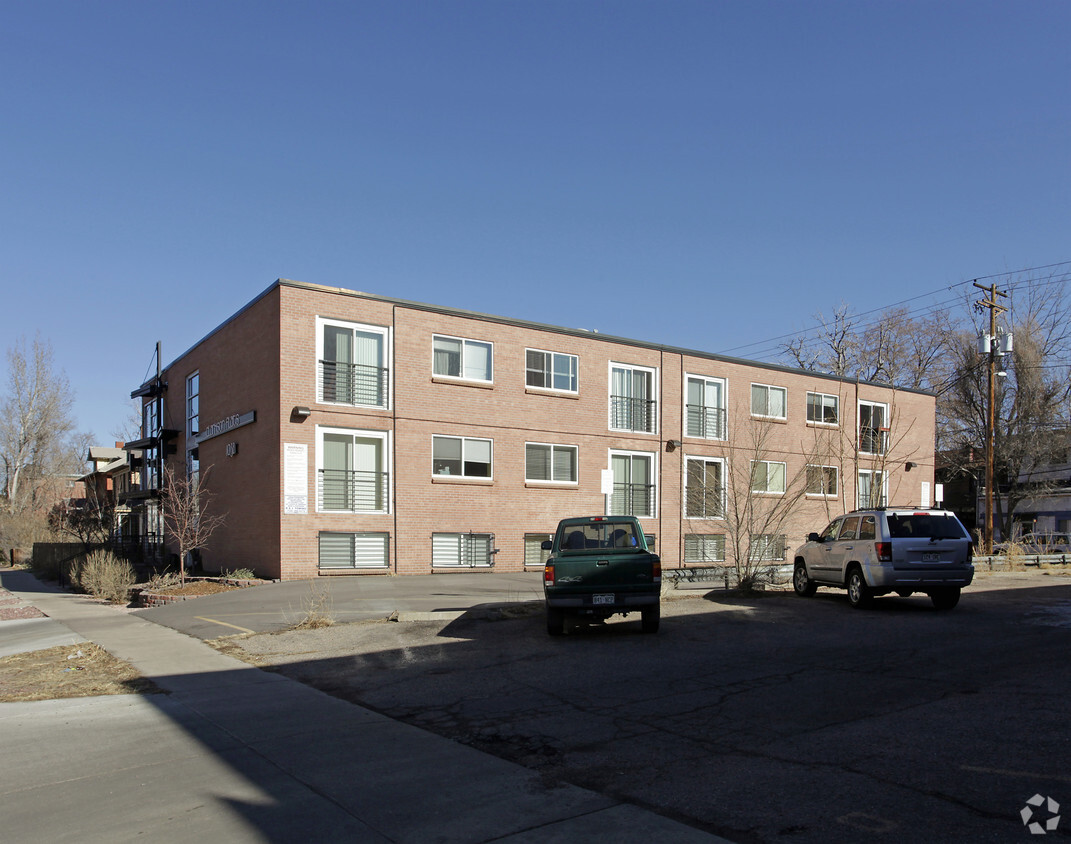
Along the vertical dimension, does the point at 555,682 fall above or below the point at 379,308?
below

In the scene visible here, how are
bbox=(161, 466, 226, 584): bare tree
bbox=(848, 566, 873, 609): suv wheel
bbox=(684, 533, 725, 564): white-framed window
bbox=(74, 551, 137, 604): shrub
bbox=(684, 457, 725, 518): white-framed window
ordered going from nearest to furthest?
bbox=(848, 566, 873, 609): suv wheel
bbox=(74, 551, 137, 604): shrub
bbox=(161, 466, 226, 584): bare tree
bbox=(684, 457, 725, 518): white-framed window
bbox=(684, 533, 725, 564): white-framed window

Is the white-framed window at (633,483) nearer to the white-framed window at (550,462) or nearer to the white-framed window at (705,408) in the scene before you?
the white-framed window at (550,462)

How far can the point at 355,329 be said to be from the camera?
23.9 m

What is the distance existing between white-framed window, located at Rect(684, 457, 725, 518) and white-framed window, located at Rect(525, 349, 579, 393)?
584cm

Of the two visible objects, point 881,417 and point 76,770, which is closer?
point 76,770

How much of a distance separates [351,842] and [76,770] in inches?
119

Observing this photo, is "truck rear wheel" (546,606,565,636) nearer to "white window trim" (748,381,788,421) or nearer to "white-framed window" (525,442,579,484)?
"white-framed window" (525,442,579,484)

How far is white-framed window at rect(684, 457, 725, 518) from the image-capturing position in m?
30.2

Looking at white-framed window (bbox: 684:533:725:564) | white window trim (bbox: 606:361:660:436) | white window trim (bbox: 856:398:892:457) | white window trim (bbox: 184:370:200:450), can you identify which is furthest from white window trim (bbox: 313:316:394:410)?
white window trim (bbox: 856:398:892:457)

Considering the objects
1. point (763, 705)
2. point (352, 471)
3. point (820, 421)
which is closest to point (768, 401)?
point (820, 421)

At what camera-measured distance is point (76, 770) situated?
661 centimetres

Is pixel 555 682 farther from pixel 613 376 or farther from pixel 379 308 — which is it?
pixel 613 376

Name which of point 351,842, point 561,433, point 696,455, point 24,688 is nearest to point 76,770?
point 351,842

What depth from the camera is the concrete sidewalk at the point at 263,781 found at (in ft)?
16.8
